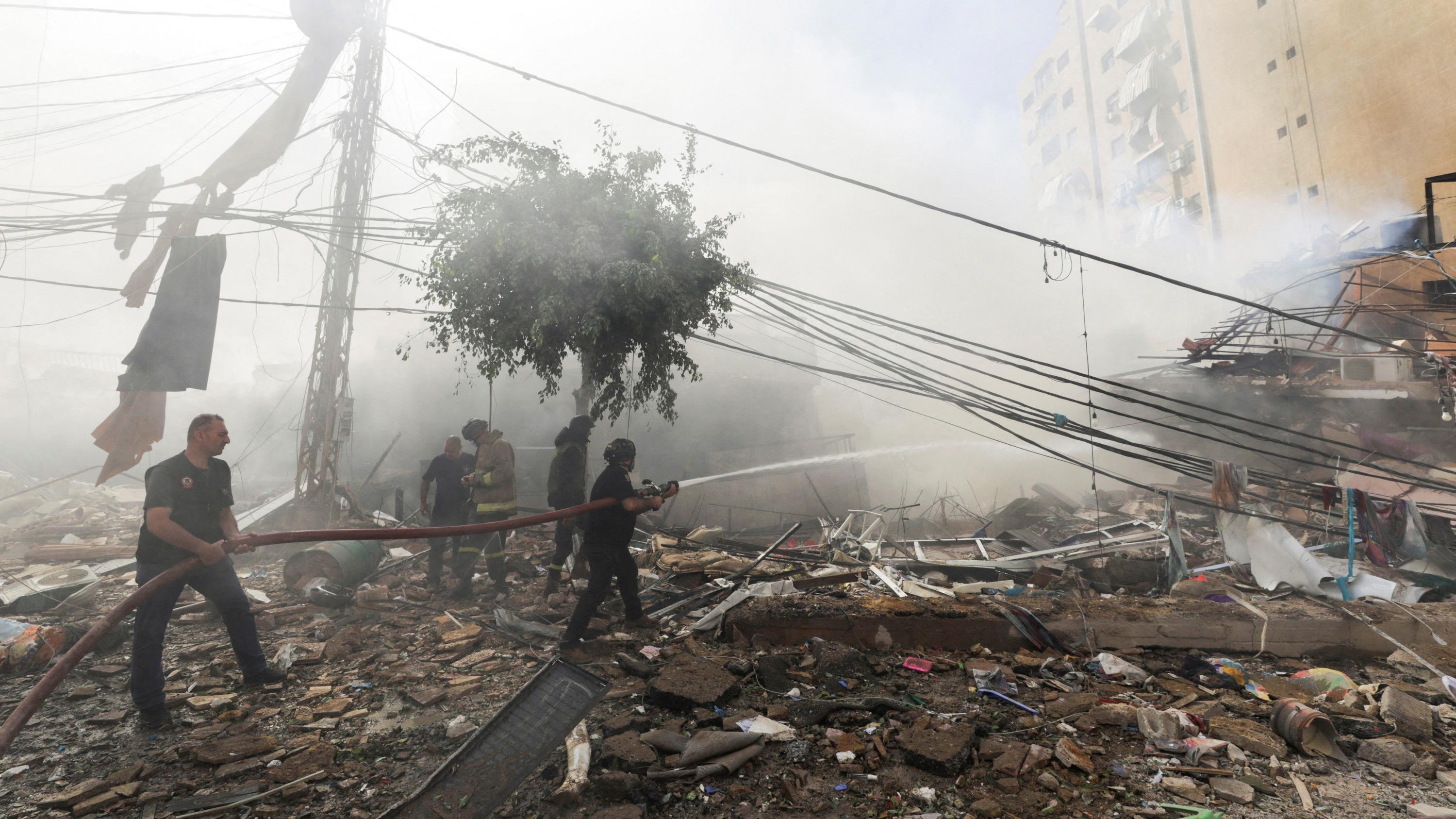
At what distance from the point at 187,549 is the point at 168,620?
2.25 ft

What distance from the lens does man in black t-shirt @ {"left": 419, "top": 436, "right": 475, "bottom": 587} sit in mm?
6938

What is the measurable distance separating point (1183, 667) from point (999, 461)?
1387 centimetres

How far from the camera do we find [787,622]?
5.00 meters

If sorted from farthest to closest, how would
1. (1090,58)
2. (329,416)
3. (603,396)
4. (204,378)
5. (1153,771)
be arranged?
1. (1090,58)
2. (329,416)
3. (603,396)
4. (204,378)
5. (1153,771)

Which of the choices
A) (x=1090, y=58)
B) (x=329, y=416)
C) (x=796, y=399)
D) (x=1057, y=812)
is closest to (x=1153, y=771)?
(x=1057, y=812)

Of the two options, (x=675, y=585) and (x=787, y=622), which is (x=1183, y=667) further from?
(x=675, y=585)

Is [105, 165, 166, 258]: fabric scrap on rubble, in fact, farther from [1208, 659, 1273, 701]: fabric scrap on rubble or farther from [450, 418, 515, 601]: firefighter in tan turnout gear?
[1208, 659, 1273, 701]: fabric scrap on rubble

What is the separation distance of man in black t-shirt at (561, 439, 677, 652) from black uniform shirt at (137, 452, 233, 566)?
2.35 metres

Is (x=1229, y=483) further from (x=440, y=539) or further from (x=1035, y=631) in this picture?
(x=440, y=539)

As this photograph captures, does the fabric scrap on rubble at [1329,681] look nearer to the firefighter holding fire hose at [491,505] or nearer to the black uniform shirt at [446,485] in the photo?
the firefighter holding fire hose at [491,505]

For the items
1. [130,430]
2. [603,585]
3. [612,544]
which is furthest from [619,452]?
[130,430]

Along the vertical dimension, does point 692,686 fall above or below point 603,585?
below

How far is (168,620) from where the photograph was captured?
395 cm

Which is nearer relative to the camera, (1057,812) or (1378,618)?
(1057,812)
